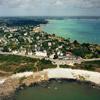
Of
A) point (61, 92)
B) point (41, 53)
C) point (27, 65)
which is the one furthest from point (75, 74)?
point (41, 53)

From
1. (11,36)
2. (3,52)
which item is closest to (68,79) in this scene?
(3,52)

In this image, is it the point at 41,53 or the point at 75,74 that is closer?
the point at 75,74

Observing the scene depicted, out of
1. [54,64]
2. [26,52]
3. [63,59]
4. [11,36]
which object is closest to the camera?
[54,64]

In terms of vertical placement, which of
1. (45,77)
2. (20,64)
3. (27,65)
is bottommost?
(20,64)

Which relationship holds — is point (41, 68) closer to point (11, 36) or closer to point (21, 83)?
point (21, 83)

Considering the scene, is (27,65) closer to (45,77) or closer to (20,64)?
(20,64)

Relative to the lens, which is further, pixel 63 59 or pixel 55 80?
pixel 63 59
